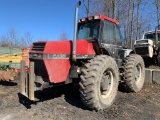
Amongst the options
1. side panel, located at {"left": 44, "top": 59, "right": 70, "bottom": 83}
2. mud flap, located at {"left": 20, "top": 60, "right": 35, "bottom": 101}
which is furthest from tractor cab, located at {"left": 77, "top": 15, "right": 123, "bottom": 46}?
mud flap, located at {"left": 20, "top": 60, "right": 35, "bottom": 101}

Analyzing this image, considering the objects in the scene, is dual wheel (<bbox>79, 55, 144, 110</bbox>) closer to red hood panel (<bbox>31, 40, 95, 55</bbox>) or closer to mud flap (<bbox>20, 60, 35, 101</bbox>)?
red hood panel (<bbox>31, 40, 95, 55</bbox>)

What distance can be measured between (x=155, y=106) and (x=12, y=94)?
15.0 feet

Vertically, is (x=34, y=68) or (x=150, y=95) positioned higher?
(x=34, y=68)

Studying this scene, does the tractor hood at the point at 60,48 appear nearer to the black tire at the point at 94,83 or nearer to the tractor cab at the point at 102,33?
the tractor cab at the point at 102,33

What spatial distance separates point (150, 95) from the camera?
835 cm

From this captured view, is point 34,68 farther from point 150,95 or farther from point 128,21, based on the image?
point 128,21

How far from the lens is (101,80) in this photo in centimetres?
639

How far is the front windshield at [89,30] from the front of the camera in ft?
23.4

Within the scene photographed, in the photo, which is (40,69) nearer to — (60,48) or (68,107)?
(60,48)

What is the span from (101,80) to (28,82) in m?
1.96

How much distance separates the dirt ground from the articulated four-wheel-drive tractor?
0.37 m

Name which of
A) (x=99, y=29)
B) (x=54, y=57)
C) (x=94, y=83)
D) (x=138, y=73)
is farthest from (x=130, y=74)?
(x=54, y=57)

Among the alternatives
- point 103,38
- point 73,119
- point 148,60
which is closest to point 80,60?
point 103,38

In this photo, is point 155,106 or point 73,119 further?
point 155,106
